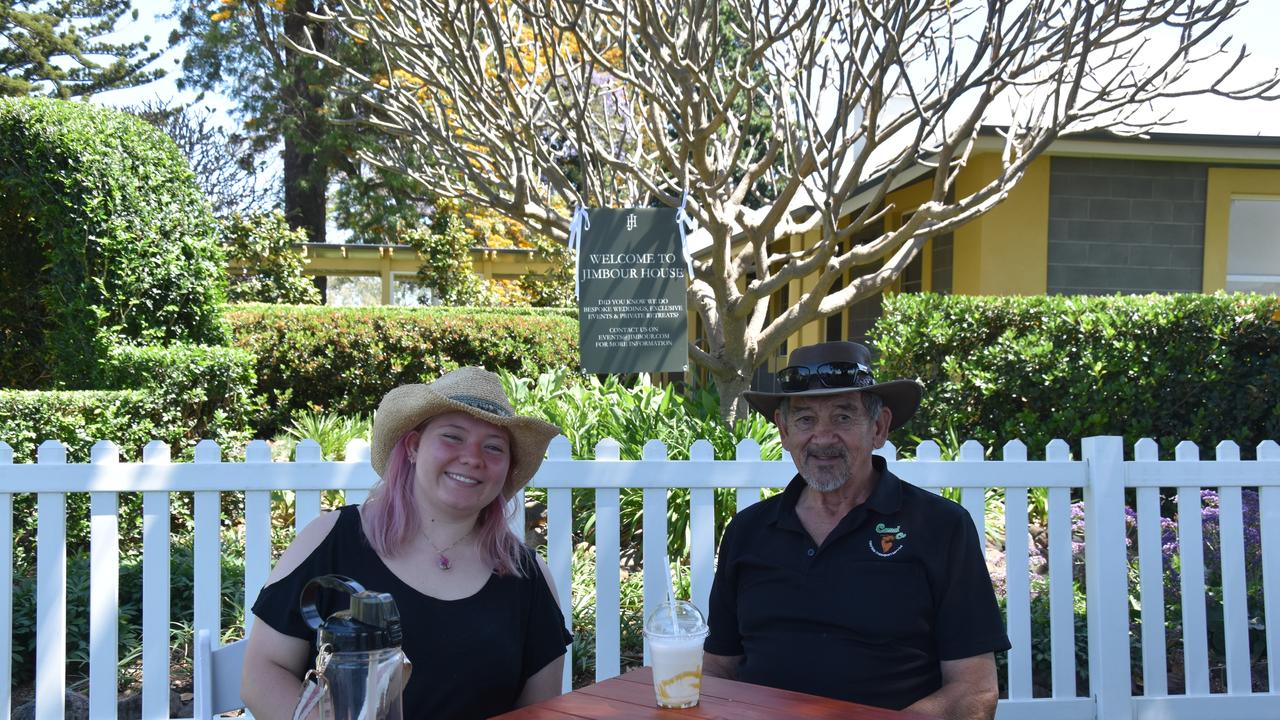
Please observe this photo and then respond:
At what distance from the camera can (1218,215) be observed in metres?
10.3

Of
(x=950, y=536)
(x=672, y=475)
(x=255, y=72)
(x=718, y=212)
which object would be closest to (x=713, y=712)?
(x=950, y=536)

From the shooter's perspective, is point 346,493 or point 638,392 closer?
point 346,493

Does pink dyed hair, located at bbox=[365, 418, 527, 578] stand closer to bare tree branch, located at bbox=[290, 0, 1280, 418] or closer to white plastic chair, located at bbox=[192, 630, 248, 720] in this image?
white plastic chair, located at bbox=[192, 630, 248, 720]

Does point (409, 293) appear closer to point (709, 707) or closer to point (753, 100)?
point (753, 100)

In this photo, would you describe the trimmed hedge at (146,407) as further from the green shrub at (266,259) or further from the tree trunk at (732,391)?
the green shrub at (266,259)

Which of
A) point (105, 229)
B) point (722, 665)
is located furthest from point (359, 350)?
point (722, 665)

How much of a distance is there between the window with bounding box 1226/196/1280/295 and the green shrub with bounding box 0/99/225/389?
966 cm

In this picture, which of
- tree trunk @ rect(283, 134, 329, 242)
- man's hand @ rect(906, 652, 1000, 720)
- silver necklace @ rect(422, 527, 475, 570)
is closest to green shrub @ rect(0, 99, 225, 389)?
silver necklace @ rect(422, 527, 475, 570)

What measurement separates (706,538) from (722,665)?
102cm

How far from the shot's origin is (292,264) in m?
18.2

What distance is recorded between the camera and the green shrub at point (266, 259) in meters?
18.0

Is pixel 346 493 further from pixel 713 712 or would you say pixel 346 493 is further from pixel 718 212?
pixel 718 212

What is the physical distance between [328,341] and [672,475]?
315 inches

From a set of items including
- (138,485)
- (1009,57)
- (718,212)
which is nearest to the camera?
(138,485)
